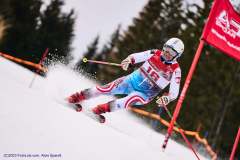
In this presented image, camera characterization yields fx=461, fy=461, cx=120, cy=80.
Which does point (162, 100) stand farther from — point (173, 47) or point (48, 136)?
point (48, 136)

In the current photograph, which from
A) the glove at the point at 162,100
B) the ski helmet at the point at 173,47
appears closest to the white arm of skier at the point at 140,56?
the ski helmet at the point at 173,47

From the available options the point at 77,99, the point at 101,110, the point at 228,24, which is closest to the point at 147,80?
the point at 101,110

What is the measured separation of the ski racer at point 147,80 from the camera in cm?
803

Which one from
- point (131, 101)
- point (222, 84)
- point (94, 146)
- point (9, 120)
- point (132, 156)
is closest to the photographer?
point (9, 120)

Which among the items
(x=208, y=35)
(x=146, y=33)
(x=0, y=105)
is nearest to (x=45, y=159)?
(x=0, y=105)

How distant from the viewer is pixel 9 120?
459 centimetres

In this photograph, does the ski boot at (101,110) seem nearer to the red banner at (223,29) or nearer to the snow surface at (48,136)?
the snow surface at (48,136)

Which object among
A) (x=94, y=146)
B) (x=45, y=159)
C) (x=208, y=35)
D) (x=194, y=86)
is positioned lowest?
(x=45, y=159)

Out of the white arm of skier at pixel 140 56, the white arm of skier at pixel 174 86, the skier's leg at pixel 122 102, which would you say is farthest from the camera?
the white arm of skier at pixel 140 56

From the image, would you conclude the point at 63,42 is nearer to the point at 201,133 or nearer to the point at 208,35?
the point at 201,133

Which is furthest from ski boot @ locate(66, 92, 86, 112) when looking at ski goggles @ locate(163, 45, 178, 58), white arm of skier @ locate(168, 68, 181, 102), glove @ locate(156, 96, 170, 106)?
ski goggles @ locate(163, 45, 178, 58)

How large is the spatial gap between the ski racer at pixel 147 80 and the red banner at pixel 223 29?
79 cm

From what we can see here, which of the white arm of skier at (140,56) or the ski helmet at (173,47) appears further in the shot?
the white arm of skier at (140,56)

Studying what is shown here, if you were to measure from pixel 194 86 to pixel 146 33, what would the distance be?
5.34 meters
